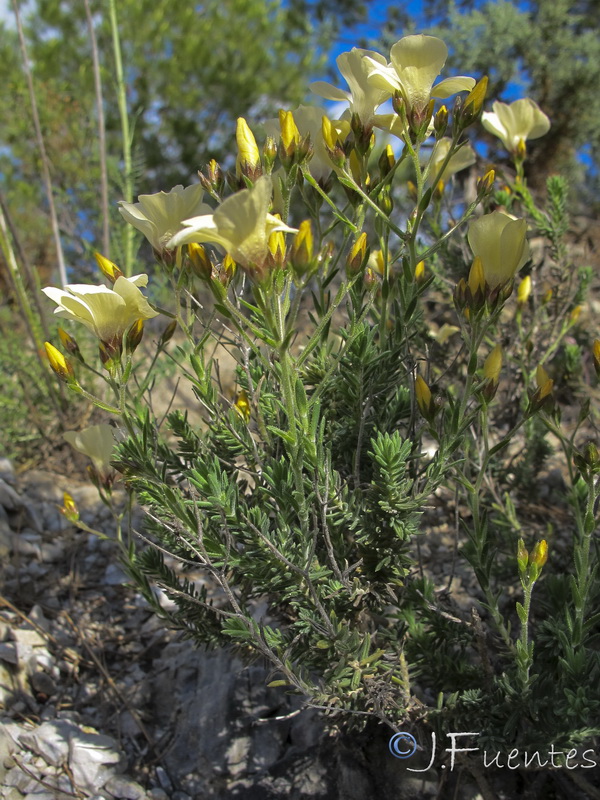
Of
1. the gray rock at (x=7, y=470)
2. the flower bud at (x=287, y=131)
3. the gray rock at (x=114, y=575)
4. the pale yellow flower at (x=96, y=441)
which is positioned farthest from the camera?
the gray rock at (x=7, y=470)

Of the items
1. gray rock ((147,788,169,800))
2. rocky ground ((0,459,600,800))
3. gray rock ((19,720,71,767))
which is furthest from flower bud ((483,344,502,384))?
gray rock ((19,720,71,767))

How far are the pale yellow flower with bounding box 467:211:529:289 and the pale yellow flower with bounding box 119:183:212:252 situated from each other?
0.49 m

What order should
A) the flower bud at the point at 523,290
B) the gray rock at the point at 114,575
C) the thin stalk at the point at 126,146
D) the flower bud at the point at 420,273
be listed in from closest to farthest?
the flower bud at the point at 420,273
the flower bud at the point at 523,290
the gray rock at the point at 114,575
the thin stalk at the point at 126,146

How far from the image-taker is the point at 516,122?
184 cm

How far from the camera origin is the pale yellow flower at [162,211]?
112 centimetres

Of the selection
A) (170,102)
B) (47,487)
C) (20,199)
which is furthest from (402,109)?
(170,102)

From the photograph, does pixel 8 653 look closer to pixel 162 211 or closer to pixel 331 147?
pixel 162 211

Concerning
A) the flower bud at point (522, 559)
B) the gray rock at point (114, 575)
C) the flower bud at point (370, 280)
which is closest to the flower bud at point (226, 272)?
the flower bud at point (370, 280)

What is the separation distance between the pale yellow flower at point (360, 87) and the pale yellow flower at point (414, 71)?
20 mm

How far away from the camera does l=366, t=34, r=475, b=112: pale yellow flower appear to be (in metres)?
1.06

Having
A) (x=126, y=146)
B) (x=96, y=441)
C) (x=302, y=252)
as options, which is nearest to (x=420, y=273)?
(x=302, y=252)

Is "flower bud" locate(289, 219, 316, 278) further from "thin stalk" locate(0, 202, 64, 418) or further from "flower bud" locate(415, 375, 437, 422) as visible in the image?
"thin stalk" locate(0, 202, 64, 418)

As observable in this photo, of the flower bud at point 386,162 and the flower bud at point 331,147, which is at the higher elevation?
the flower bud at point 331,147

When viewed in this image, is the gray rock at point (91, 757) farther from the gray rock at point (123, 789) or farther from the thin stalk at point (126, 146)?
the thin stalk at point (126, 146)
